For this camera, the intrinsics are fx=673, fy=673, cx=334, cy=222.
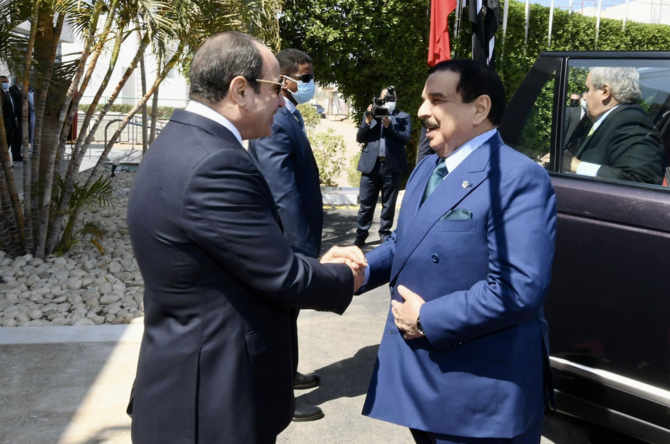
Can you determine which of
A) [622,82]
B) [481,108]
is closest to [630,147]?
[622,82]

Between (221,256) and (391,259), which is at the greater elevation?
(221,256)

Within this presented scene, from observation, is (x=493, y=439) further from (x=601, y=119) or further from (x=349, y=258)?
(x=601, y=119)

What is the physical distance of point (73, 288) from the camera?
5766 mm

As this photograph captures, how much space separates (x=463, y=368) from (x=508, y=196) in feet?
1.78

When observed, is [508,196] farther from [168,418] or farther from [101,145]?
[101,145]

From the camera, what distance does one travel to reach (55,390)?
155 inches

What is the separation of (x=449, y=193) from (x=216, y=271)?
77 centimetres

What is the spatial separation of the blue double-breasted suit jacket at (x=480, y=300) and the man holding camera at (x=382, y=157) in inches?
237

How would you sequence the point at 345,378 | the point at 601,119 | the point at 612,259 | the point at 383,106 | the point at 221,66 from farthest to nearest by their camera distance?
the point at 383,106, the point at 345,378, the point at 601,119, the point at 612,259, the point at 221,66

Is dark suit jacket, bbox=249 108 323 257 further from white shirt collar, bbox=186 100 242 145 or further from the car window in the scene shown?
white shirt collar, bbox=186 100 242 145

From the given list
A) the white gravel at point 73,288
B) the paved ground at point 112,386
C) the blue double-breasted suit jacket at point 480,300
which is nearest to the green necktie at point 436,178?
the blue double-breasted suit jacket at point 480,300

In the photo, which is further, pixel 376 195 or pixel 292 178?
pixel 376 195

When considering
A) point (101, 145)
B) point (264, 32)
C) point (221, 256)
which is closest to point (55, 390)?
point (221, 256)

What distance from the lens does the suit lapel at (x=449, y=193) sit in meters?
2.07
